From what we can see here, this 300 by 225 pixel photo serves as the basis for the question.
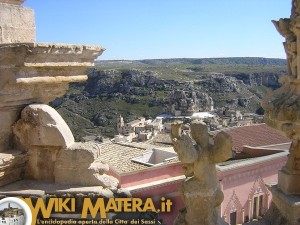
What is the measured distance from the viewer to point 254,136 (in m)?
13.5

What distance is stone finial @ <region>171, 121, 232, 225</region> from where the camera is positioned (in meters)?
3.15

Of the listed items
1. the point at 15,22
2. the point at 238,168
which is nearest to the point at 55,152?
the point at 15,22

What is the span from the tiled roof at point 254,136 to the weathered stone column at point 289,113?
28.5ft

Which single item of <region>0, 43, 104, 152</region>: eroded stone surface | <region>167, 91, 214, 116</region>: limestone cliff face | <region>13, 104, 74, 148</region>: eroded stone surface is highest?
<region>0, 43, 104, 152</region>: eroded stone surface

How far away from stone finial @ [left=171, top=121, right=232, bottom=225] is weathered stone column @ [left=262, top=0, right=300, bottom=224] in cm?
67

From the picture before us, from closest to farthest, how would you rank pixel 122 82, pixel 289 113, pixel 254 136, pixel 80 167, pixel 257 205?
1. pixel 289 113
2. pixel 80 167
3. pixel 257 205
4. pixel 254 136
5. pixel 122 82

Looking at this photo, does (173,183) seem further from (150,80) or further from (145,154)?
(150,80)

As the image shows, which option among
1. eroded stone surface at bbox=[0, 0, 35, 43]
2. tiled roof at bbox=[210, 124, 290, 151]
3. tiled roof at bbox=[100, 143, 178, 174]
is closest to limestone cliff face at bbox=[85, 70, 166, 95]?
tiled roof at bbox=[210, 124, 290, 151]

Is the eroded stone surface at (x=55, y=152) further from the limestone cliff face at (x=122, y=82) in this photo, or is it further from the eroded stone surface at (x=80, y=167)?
A: the limestone cliff face at (x=122, y=82)

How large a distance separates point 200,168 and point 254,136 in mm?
10753

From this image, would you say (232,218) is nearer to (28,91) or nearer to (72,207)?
(72,207)

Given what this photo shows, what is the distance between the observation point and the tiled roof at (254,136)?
12922mm

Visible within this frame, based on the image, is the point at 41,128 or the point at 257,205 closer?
the point at 41,128

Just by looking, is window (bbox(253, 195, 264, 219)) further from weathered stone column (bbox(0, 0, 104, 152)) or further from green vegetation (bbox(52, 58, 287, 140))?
green vegetation (bbox(52, 58, 287, 140))
